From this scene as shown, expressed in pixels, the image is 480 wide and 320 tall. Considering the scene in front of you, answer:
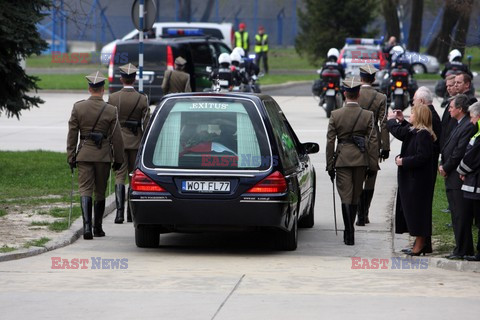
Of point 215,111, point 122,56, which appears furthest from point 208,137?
point 122,56

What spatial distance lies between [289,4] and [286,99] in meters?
31.0

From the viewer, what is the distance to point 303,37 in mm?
54688

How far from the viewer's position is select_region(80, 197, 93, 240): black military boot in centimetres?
Result: 1234

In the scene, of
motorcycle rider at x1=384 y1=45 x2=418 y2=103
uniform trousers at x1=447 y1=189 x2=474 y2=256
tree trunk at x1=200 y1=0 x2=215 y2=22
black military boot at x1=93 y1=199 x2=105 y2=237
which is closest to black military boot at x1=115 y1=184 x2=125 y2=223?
black military boot at x1=93 y1=199 x2=105 y2=237

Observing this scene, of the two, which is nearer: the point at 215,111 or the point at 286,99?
the point at 215,111

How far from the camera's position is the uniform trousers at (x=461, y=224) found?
10.8 meters

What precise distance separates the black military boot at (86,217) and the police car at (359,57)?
70.7 ft

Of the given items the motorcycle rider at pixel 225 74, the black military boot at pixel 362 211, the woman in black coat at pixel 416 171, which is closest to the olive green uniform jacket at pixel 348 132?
the woman in black coat at pixel 416 171

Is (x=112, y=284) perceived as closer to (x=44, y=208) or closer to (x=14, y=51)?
(x=44, y=208)

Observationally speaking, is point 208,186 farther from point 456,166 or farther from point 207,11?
point 207,11

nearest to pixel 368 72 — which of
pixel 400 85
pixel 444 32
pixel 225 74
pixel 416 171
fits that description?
pixel 416 171

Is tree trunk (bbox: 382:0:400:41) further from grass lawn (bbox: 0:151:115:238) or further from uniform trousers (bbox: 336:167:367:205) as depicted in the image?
uniform trousers (bbox: 336:167:367:205)

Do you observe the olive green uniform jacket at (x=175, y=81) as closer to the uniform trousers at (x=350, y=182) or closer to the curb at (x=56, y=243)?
the curb at (x=56, y=243)

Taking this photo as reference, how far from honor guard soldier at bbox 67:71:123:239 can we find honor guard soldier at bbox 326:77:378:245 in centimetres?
224
